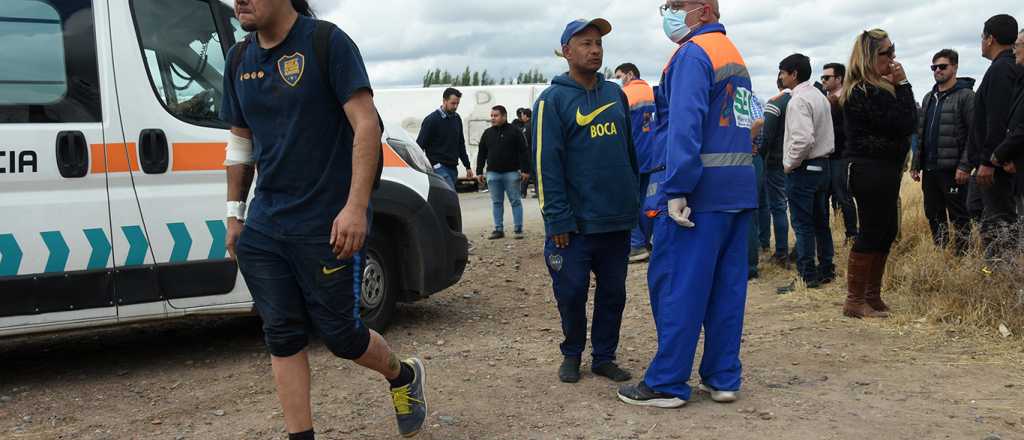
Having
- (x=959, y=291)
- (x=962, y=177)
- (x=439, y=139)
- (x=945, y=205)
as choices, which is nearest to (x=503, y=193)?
(x=439, y=139)

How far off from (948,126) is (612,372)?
12.9 ft

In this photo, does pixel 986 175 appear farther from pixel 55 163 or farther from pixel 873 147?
pixel 55 163

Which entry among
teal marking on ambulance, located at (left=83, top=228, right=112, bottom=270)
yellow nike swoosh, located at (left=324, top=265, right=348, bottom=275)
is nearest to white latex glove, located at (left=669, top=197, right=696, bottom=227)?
yellow nike swoosh, located at (left=324, top=265, right=348, bottom=275)

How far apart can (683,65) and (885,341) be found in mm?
2428

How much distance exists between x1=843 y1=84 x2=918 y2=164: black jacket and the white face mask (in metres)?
2.19

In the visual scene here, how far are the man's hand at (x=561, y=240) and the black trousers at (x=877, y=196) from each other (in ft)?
7.80

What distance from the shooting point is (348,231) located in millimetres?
3285

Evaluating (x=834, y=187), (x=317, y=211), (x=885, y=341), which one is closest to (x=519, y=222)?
(x=834, y=187)

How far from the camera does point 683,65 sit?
414 cm

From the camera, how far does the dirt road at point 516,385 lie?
4.12m

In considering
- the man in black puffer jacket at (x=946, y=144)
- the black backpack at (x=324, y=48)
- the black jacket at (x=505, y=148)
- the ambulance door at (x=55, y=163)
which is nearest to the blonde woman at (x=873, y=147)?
the man in black puffer jacket at (x=946, y=144)

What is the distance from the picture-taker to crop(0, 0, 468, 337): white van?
4.84 metres

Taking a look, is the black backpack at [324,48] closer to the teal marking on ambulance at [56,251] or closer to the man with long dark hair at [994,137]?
the teal marking on ambulance at [56,251]

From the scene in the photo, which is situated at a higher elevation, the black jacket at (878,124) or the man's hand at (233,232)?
the black jacket at (878,124)
